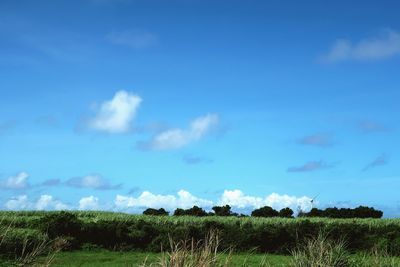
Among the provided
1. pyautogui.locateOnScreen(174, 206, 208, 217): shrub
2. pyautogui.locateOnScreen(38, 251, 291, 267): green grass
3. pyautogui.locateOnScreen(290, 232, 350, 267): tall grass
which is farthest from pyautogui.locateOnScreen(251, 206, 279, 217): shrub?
pyautogui.locateOnScreen(290, 232, 350, 267): tall grass

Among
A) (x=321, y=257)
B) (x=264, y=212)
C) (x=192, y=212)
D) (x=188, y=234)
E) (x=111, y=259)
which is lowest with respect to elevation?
(x=321, y=257)

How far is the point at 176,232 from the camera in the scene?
2741 centimetres

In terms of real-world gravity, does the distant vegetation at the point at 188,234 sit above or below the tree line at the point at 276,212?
below

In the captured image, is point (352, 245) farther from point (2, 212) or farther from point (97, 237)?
point (2, 212)

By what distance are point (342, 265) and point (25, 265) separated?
27.7ft

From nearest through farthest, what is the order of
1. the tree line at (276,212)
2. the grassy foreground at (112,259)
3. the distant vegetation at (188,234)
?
the grassy foreground at (112,259)
the distant vegetation at (188,234)
the tree line at (276,212)

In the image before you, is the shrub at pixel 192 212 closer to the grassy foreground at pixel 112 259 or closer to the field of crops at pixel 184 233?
the field of crops at pixel 184 233

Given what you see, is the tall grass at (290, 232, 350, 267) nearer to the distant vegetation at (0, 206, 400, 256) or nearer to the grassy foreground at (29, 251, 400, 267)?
the grassy foreground at (29, 251, 400, 267)

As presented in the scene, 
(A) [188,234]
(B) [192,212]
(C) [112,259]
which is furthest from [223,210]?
(C) [112,259]

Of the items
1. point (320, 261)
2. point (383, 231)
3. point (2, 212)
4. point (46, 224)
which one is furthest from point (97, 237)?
point (320, 261)

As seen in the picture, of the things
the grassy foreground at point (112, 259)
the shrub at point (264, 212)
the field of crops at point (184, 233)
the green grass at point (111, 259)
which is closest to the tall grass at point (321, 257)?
the grassy foreground at point (112, 259)

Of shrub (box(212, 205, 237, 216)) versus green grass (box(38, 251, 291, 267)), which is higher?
shrub (box(212, 205, 237, 216))

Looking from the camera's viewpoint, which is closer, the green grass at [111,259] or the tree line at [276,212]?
the green grass at [111,259]

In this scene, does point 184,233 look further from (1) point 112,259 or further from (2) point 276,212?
(2) point 276,212
